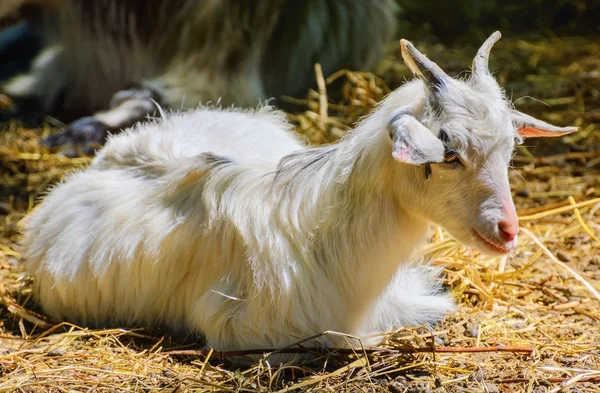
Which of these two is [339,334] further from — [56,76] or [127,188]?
[56,76]

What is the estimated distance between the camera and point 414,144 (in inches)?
95.0

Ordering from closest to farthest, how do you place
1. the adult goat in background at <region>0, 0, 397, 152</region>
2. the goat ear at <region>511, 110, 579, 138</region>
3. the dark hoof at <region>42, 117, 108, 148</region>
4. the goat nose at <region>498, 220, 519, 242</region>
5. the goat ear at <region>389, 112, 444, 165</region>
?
the goat ear at <region>389, 112, 444, 165</region>
the goat nose at <region>498, 220, 519, 242</region>
the goat ear at <region>511, 110, 579, 138</region>
the dark hoof at <region>42, 117, 108, 148</region>
the adult goat in background at <region>0, 0, 397, 152</region>

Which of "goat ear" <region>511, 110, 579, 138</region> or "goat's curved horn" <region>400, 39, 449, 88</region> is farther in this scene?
"goat ear" <region>511, 110, 579, 138</region>

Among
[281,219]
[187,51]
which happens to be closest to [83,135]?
[187,51]

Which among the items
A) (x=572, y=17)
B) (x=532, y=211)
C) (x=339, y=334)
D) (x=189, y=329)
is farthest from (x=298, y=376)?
(x=572, y=17)

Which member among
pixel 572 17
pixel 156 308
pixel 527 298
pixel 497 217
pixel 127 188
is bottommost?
pixel 572 17

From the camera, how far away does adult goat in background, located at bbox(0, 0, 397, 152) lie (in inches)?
221

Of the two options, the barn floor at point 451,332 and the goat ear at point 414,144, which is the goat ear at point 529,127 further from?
the barn floor at point 451,332

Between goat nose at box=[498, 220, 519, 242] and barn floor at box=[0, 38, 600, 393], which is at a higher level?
goat nose at box=[498, 220, 519, 242]

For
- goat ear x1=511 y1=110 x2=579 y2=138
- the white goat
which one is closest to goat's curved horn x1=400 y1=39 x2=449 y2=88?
the white goat

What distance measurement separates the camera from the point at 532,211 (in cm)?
417

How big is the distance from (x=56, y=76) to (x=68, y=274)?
3.36 m

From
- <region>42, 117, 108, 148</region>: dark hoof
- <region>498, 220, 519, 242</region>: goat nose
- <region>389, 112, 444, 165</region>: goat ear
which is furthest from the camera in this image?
<region>42, 117, 108, 148</region>: dark hoof

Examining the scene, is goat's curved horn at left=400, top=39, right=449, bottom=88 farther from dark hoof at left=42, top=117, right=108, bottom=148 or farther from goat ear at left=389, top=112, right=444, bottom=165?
dark hoof at left=42, top=117, right=108, bottom=148
